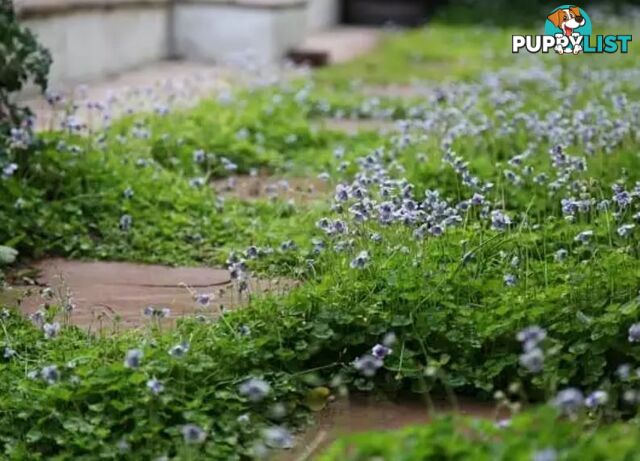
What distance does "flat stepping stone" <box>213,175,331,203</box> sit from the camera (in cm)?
465

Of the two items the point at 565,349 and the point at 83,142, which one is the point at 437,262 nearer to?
the point at 565,349

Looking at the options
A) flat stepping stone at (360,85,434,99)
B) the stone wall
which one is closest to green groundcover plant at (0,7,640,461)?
the stone wall

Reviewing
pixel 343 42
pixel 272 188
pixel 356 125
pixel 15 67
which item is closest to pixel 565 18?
pixel 356 125

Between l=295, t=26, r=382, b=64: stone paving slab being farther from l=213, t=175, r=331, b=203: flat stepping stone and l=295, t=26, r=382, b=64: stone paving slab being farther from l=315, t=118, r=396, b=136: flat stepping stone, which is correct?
l=213, t=175, r=331, b=203: flat stepping stone

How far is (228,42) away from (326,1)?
3.21 meters

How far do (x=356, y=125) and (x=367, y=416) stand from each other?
380cm

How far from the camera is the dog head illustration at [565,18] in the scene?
7.36 meters

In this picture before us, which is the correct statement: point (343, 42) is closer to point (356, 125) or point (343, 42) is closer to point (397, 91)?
point (397, 91)

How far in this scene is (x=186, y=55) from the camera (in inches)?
349

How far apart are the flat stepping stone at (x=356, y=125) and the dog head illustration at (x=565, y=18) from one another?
1.50 metres

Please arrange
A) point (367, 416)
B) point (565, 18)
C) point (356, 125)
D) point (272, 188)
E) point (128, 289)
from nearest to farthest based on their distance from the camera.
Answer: point (367, 416), point (128, 289), point (272, 188), point (356, 125), point (565, 18)

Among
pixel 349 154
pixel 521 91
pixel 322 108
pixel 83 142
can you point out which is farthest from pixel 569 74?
pixel 83 142

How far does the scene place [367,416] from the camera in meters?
2.80

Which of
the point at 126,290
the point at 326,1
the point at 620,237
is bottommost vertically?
the point at 126,290
